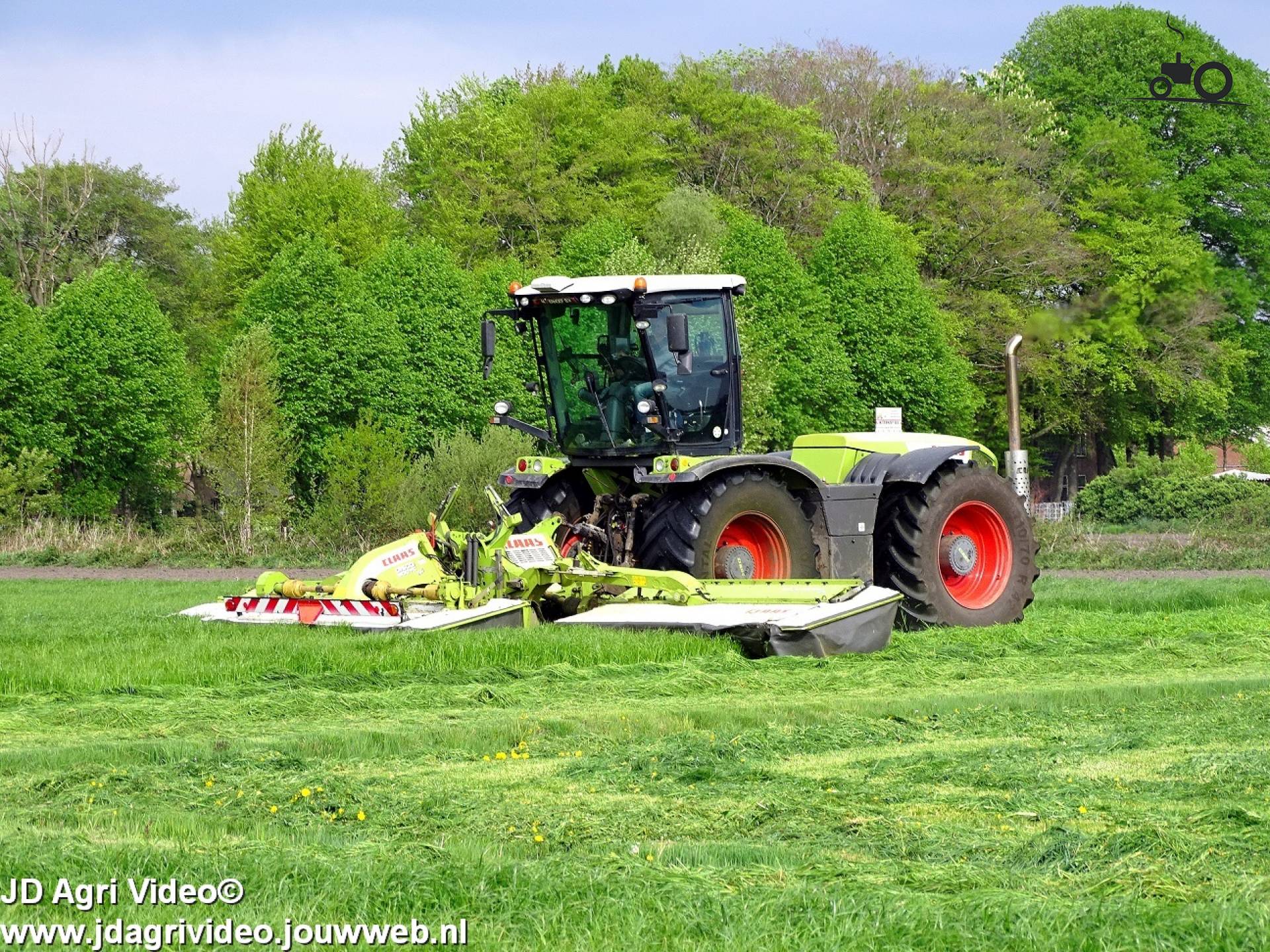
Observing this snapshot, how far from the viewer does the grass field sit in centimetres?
480

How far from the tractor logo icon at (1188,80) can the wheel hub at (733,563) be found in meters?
36.9

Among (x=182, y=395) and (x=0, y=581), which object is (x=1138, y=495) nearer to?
(x=182, y=395)

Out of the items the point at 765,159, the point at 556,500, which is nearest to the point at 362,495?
the point at 556,500

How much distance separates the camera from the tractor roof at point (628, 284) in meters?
14.3

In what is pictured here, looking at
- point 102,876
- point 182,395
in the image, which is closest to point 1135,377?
point 182,395

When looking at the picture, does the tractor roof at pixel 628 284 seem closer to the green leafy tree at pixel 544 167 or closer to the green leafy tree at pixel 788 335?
the green leafy tree at pixel 788 335

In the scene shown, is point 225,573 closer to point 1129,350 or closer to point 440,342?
point 440,342

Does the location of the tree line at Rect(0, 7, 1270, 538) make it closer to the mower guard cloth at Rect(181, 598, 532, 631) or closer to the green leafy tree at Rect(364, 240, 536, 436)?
the green leafy tree at Rect(364, 240, 536, 436)

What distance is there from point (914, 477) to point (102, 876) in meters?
10.7

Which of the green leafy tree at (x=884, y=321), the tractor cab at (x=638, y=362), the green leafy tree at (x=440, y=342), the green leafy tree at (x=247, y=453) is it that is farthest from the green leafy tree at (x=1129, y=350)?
the tractor cab at (x=638, y=362)

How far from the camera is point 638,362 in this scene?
48.1 ft

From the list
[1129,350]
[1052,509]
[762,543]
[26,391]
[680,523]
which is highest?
[1129,350]

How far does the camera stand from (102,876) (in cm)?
499

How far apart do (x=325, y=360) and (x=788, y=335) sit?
39.7 feet
